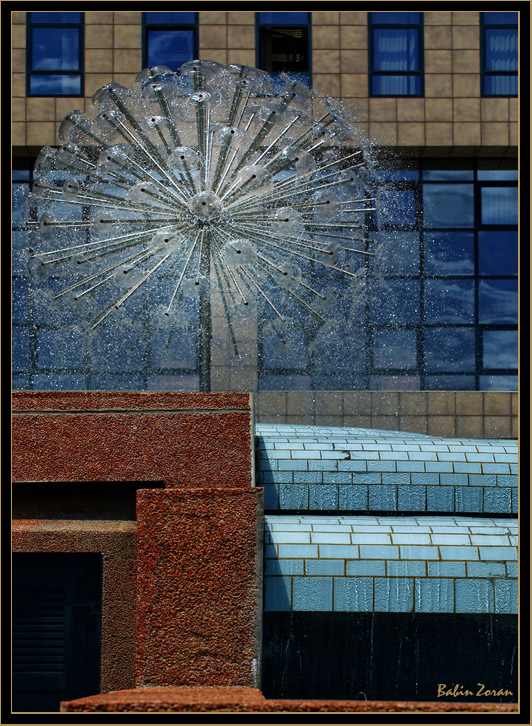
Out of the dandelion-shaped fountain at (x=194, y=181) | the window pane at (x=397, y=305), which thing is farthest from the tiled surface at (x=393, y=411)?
the dandelion-shaped fountain at (x=194, y=181)

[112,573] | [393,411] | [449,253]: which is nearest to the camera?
[112,573]

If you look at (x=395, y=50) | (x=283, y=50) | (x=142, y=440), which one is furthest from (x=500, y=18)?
(x=142, y=440)

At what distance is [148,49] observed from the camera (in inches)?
627

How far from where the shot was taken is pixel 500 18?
15.9m

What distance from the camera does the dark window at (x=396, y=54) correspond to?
1584 cm

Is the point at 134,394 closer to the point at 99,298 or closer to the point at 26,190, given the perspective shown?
the point at 99,298

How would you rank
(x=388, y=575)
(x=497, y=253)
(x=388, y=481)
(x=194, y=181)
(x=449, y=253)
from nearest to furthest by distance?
(x=388, y=575) → (x=388, y=481) → (x=194, y=181) → (x=449, y=253) → (x=497, y=253)

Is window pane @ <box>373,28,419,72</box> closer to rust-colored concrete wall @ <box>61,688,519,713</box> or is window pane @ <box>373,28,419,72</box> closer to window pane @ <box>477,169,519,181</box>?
window pane @ <box>477,169,519,181</box>

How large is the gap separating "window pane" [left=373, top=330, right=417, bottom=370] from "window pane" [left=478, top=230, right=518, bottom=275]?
192 cm

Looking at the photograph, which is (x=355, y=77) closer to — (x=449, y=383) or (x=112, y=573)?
(x=449, y=383)

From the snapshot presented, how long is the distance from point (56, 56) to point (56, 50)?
0.12 metres

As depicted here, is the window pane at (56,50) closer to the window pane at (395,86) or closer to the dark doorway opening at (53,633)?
the window pane at (395,86)

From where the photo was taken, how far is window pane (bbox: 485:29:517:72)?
15.8 metres

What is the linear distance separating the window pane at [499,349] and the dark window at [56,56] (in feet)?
28.3
